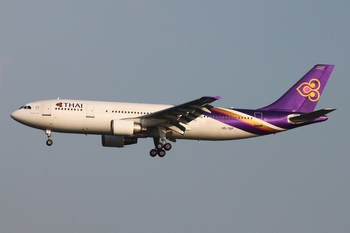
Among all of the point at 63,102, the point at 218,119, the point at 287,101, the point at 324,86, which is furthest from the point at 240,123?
the point at 63,102

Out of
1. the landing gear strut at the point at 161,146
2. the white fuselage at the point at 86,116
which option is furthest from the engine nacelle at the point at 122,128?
the landing gear strut at the point at 161,146

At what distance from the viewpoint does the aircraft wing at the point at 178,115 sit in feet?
171

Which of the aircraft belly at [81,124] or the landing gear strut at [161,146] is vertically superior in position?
the aircraft belly at [81,124]

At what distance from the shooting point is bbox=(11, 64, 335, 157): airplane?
5381 centimetres

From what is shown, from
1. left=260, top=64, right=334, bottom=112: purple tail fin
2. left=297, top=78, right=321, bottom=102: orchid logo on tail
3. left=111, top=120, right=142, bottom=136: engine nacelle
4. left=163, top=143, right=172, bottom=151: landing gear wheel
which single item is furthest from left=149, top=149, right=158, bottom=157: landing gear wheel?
left=297, top=78, right=321, bottom=102: orchid logo on tail

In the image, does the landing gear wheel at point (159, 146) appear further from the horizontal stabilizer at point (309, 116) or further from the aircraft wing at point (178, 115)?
the horizontal stabilizer at point (309, 116)

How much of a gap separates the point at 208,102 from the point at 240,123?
20.3 feet

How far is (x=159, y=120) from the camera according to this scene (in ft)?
178

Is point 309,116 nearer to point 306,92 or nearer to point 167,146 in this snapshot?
point 306,92

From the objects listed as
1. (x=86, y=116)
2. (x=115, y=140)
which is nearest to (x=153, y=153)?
(x=115, y=140)

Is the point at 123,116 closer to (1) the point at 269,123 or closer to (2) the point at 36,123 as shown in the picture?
(2) the point at 36,123

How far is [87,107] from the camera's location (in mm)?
54219

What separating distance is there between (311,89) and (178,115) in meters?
13.2

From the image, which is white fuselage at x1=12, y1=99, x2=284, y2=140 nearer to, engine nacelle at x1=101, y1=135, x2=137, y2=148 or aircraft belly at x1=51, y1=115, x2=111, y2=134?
aircraft belly at x1=51, y1=115, x2=111, y2=134
